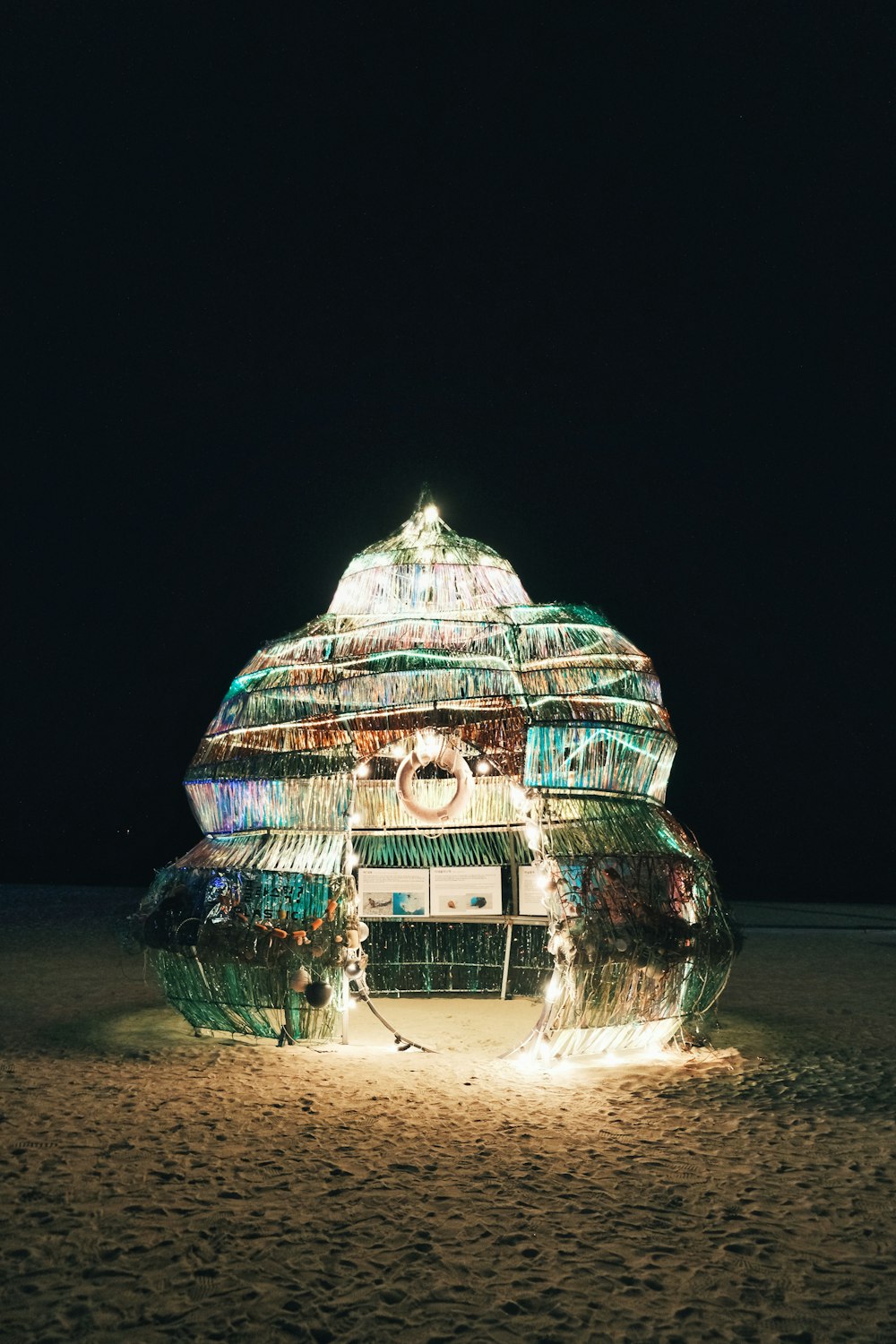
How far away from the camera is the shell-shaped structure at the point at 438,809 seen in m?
7.62

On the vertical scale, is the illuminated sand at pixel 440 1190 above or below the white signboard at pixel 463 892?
below

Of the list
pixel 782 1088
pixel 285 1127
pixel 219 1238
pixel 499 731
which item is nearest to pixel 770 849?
pixel 499 731

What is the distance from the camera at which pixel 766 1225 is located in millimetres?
4652

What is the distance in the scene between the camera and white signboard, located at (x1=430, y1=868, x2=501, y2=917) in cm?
983

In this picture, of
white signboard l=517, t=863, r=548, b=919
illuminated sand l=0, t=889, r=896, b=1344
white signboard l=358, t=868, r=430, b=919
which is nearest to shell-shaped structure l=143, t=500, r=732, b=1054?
white signboard l=358, t=868, r=430, b=919

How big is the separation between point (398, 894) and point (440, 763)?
142 cm

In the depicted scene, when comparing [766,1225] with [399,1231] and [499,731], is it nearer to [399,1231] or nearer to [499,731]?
[399,1231]

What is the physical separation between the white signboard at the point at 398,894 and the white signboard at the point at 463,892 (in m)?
0.08

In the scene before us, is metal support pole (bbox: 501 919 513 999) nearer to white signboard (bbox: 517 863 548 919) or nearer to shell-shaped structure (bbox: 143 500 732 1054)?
white signboard (bbox: 517 863 548 919)

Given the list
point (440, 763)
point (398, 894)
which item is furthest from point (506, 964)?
point (440, 763)

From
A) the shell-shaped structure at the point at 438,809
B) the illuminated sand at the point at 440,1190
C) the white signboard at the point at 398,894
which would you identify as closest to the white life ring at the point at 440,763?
the shell-shaped structure at the point at 438,809

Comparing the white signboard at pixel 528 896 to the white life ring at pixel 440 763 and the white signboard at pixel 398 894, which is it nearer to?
the white signboard at pixel 398 894

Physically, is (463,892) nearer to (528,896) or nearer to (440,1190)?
(528,896)

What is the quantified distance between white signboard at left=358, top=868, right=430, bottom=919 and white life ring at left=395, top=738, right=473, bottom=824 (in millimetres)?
793
